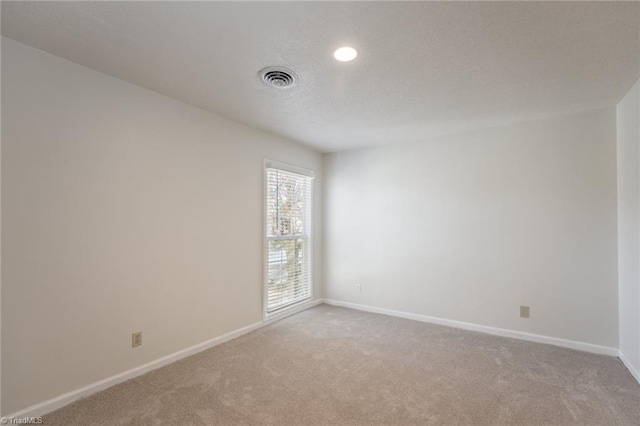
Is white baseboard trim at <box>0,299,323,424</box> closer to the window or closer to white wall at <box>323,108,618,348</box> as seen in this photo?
the window

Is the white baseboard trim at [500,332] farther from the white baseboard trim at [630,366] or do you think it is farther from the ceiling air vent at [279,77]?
the ceiling air vent at [279,77]

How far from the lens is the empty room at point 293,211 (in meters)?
1.92

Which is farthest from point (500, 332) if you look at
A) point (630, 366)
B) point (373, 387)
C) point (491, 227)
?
point (373, 387)

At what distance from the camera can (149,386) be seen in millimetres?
2404

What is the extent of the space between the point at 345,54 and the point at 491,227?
2702 millimetres

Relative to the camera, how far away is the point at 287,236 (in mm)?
4266

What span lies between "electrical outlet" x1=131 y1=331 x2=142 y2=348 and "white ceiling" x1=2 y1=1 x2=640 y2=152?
2082 mm

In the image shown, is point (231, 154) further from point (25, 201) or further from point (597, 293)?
point (597, 293)

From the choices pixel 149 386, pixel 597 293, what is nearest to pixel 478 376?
pixel 597 293

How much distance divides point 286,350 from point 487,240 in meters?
2.60

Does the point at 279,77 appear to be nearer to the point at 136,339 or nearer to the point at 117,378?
the point at 136,339

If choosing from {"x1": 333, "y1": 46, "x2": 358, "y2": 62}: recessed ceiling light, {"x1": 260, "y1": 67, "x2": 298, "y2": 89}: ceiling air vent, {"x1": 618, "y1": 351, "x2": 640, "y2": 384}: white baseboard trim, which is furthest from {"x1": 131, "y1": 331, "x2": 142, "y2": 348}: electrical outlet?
{"x1": 618, "y1": 351, "x2": 640, "y2": 384}: white baseboard trim

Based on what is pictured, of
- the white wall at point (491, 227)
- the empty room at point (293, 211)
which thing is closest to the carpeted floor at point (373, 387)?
the empty room at point (293, 211)

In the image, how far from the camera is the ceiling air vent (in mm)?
2301
